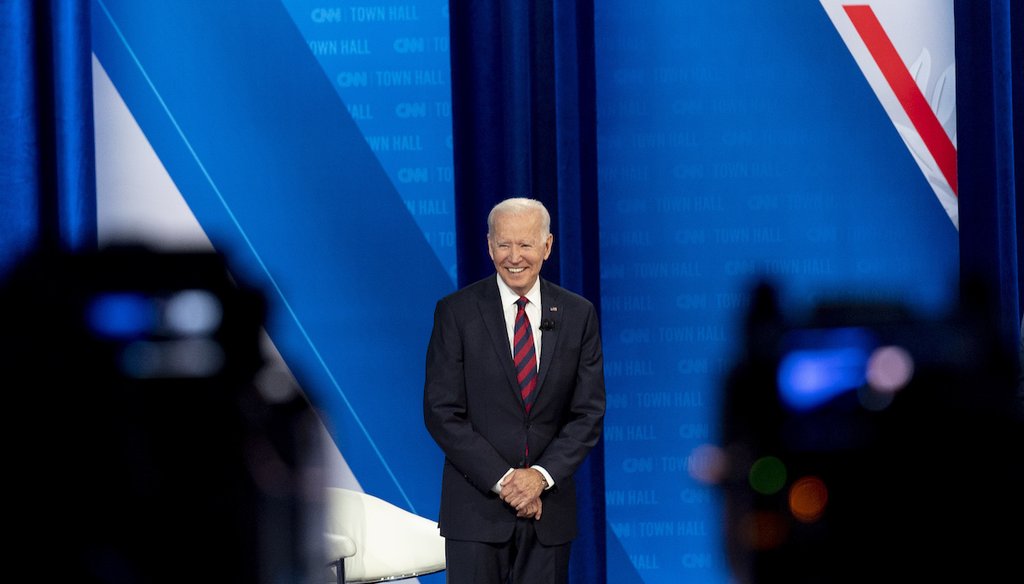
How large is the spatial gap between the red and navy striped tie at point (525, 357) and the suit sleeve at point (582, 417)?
101mm

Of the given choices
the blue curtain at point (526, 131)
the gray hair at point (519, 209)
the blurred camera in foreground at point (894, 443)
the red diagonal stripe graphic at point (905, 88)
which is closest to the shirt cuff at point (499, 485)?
the gray hair at point (519, 209)

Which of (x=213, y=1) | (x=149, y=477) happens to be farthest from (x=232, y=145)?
(x=149, y=477)

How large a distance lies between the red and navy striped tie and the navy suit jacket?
0.06ft

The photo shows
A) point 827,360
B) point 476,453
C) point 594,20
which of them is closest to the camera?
point 827,360

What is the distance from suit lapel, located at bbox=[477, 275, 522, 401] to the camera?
7.88 ft

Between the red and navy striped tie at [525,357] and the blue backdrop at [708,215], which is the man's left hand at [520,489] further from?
the blue backdrop at [708,215]

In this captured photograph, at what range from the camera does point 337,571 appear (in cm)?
244

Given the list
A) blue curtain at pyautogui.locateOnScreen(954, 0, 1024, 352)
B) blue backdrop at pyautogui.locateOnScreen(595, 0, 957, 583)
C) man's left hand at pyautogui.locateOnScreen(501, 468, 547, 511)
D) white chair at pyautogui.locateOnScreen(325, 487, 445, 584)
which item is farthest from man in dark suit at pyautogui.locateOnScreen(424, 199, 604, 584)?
blue curtain at pyautogui.locateOnScreen(954, 0, 1024, 352)

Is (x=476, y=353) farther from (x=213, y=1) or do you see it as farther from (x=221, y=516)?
(x=213, y=1)

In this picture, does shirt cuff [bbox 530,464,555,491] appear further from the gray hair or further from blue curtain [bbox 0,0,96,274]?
blue curtain [bbox 0,0,96,274]

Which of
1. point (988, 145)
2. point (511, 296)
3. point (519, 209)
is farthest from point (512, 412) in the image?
point (988, 145)

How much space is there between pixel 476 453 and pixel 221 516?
1343mm

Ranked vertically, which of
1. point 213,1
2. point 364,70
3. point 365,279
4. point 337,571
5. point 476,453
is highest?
point 213,1

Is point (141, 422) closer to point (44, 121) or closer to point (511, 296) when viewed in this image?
point (511, 296)
